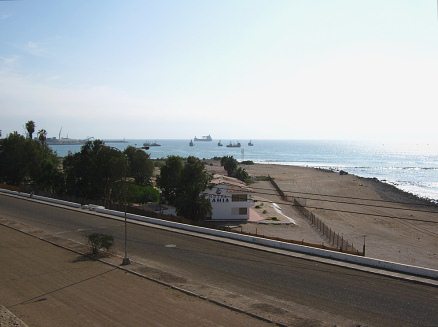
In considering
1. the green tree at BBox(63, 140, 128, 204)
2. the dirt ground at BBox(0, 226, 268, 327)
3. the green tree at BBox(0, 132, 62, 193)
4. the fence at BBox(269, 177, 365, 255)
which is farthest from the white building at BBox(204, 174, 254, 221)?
the dirt ground at BBox(0, 226, 268, 327)

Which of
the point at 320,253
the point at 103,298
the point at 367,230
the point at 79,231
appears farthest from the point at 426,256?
the point at 103,298

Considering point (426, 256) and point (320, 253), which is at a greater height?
point (320, 253)

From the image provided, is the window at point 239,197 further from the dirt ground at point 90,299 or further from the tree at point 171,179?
the dirt ground at point 90,299

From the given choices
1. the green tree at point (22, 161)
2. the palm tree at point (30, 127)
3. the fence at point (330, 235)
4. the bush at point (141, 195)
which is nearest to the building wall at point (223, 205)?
the fence at point (330, 235)

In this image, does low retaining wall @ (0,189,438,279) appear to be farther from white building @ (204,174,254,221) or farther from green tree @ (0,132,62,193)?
green tree @ (0,132,62,193)

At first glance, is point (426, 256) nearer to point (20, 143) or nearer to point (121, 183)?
point (121, 183)

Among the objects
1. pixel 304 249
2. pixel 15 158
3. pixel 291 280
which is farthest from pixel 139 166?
pixel 291 280

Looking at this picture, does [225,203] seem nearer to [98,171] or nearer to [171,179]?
[171,179]
